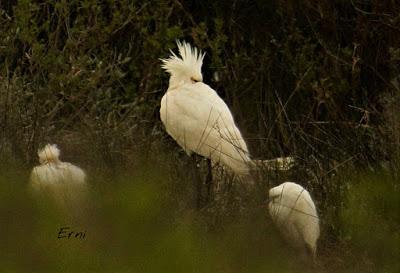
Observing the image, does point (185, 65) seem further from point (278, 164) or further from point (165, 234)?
point (165, 234)

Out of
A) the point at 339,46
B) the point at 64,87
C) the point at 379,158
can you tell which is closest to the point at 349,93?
the point at 339,46

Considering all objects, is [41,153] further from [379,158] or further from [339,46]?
[339,46]

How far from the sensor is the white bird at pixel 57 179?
24.8 feet

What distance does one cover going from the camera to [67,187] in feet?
25.9

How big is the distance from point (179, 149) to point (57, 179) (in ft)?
13.1

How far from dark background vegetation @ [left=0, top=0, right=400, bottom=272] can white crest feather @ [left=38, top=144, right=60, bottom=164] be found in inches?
4.1

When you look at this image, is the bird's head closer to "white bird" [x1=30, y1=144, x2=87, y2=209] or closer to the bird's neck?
the bird's neck

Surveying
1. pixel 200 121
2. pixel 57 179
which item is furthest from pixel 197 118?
pixel 57 179

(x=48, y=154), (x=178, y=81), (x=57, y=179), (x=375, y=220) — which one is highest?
(x=178, y=81)

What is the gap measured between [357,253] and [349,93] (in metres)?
6.38

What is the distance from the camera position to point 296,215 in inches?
324

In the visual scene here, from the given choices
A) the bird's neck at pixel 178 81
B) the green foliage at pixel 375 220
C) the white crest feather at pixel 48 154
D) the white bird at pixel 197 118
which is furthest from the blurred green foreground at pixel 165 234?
the bird's neck at pixel 178 81

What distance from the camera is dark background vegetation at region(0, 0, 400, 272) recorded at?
6914mm

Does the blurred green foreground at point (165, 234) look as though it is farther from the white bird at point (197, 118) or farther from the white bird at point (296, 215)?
the white bird at point (197, 118)
